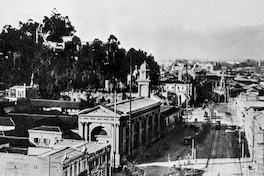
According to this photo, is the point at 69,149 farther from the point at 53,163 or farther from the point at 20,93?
the point at 20,93

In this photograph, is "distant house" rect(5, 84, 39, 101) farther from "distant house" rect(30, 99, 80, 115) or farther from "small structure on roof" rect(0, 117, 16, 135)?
"small structure on roof" rect(0, 117, 16, 135)

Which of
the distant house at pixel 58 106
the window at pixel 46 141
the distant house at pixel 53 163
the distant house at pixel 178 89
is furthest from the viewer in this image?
the distant house at pixel 178 89

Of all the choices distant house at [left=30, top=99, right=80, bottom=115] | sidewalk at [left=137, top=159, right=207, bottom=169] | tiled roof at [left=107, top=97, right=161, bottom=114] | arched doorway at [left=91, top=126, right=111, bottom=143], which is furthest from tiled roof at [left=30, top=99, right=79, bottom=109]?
sidewalk at [left=137, top=159, right=207, bottom=169]

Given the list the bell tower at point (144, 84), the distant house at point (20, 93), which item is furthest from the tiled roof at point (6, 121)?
the distant house at point (20, 93)

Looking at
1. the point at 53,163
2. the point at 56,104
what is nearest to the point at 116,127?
the point at 53,163

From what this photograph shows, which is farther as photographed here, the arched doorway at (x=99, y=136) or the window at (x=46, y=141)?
the arched doorway at (x=99, y=136)

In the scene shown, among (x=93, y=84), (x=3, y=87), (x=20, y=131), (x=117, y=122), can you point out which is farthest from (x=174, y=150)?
(x=3, y=87)

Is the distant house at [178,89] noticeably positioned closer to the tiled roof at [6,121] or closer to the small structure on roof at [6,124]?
the tiled roof at [6,121]

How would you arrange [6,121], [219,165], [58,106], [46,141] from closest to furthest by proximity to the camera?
[46,141]
[219,165]
[6,121]
[58,106]

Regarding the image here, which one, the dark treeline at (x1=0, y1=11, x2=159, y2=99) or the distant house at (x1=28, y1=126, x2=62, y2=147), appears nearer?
the distant house at (x1=28, y1=126, x2=62, y2=147)
